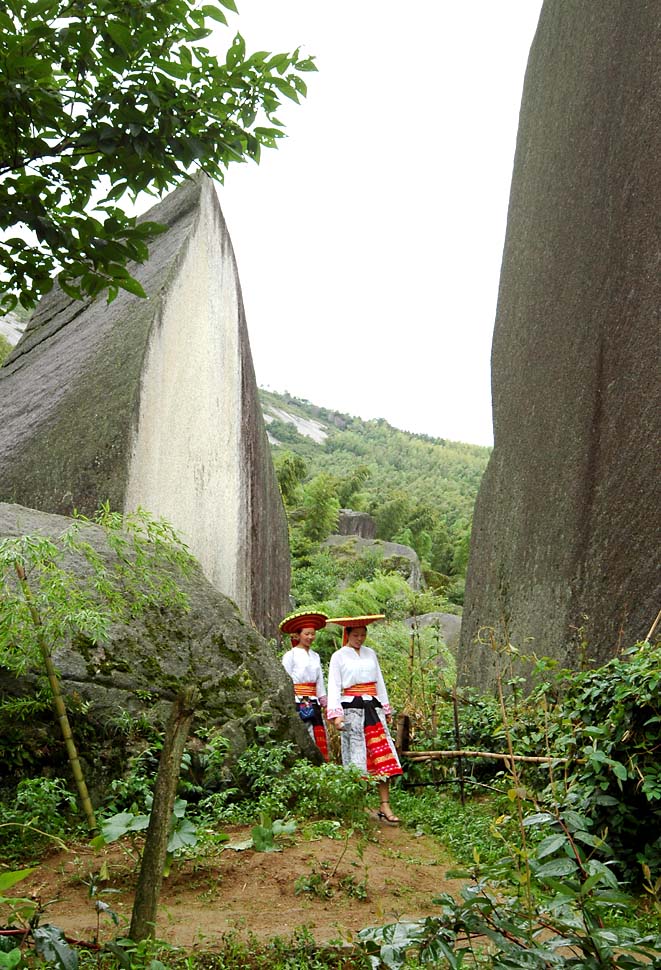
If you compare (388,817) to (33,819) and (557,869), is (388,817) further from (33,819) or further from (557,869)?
(557,869)

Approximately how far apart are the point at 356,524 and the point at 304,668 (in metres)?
20.1

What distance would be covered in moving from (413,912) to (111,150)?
10.3 feet

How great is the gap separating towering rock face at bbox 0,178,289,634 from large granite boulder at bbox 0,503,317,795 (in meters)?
1.44

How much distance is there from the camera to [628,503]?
6.37m

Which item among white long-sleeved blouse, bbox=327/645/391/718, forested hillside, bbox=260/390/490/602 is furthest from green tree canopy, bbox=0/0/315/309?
forested hillside, bbox=260/390/490/602

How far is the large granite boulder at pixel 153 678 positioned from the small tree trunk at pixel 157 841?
2291mm

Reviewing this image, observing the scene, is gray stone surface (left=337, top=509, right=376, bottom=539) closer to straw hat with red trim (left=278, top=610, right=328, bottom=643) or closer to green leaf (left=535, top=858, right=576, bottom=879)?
straw hat with red trim (left=278, top=610, right=328, bottom=643)

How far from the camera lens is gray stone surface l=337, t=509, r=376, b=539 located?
26.7m

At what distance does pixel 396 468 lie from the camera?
55.7m

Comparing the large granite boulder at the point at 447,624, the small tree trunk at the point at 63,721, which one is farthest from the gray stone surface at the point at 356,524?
the small tree trunk at the point at 63,721

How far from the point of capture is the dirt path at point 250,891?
316 centimetres

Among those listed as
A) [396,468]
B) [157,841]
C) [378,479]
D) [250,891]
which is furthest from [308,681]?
[396,468]

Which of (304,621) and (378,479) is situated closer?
(304,621)

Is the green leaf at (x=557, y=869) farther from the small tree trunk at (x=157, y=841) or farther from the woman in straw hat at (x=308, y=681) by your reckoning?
the woman in straw hat at (x=308, y=681)
